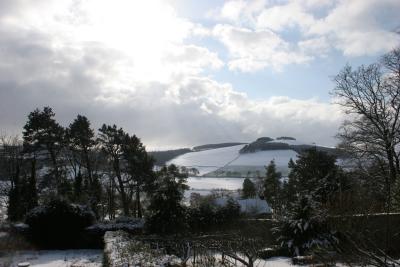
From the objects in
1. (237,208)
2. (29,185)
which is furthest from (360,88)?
(29,185)

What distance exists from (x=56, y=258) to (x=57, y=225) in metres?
3.73

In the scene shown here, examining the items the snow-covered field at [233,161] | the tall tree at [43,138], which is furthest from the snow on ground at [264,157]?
the tall tree at [43,138]

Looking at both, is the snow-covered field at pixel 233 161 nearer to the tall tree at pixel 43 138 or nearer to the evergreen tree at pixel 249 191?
the evergreen tree at pixel 249 191

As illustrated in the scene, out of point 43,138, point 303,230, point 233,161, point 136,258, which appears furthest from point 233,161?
point 136,258

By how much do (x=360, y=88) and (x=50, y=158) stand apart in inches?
956

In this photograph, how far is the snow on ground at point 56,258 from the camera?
1427cm

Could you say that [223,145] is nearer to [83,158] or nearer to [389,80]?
[83,158]

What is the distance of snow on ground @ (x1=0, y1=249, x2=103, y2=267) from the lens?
562 inches

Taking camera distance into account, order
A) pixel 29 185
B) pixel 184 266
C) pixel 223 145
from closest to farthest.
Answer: pixel 184 266
pixel 29 185
pixel 223 145

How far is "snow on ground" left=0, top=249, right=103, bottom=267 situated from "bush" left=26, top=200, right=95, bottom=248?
0.77m

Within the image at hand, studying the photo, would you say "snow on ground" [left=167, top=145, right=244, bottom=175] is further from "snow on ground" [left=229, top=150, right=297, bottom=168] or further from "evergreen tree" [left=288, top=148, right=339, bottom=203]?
"evergreen tree" [left=288, top=148, right=339, bottom=203]

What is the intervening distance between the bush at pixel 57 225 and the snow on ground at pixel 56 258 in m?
0.77

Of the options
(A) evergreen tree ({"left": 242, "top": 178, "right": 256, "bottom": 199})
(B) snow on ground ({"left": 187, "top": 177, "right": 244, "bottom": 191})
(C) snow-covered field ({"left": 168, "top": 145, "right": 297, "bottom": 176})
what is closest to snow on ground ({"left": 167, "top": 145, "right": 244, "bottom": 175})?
(C) snow-covered field ({"left": 168, "top": 145, "right": 297, "bottom": 176})

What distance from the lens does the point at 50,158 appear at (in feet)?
113
